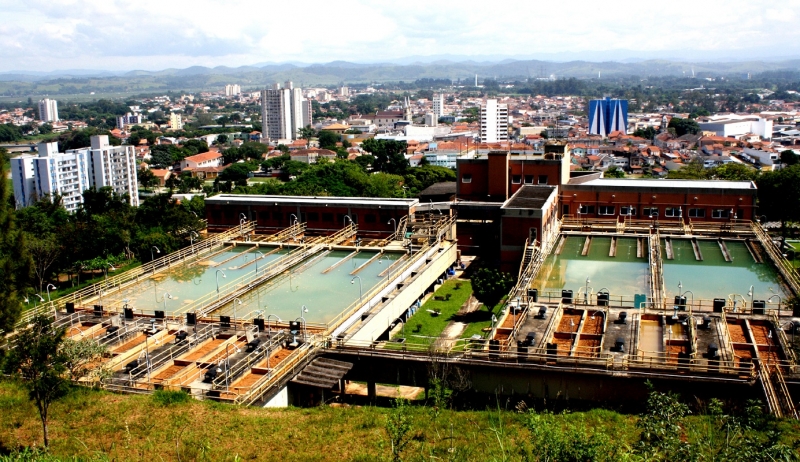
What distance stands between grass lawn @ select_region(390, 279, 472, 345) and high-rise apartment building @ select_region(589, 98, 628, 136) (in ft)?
245

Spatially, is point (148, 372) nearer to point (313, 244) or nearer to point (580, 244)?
point (313, 244)

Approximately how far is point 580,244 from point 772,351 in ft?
31.0

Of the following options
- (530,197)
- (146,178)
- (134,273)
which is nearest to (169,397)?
(134,273)

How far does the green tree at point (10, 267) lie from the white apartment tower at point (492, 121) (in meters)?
85.4

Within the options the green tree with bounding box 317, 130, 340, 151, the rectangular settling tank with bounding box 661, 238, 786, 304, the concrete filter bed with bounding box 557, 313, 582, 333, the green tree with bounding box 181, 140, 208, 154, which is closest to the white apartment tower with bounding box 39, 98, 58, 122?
the green tree with bounding box 181, 140, 208, 154

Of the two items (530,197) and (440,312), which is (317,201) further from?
(440,312)

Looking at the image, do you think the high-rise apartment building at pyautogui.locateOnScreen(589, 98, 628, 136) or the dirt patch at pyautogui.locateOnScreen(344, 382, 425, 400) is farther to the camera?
the high-rise apartment building at pyautogui.locateOnScreen(589, 98, 628, 136)

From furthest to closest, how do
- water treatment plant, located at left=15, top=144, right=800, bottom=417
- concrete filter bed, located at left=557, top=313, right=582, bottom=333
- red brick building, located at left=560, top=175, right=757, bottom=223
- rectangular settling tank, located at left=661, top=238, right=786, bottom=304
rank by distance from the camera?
red brick building, located at left=560, top=175, right=757, bottom=223
rectangular settling tank, located at left=661, top=238, right=786, bottom=304
concrete filter bed, located at left=557, top=313, right=582, bottom=333
water treatment plant, located at left=15, top=144, right=800, bottom=417

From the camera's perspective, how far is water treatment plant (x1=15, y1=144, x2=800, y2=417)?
11289mm

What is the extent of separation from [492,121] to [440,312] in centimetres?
7868

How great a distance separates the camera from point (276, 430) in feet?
30.7

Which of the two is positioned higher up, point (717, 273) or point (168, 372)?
point (168, 372)

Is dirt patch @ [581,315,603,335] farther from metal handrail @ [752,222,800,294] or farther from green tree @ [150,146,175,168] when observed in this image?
green tree @ [150,146,175,168]

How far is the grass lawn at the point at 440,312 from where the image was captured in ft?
54.1
